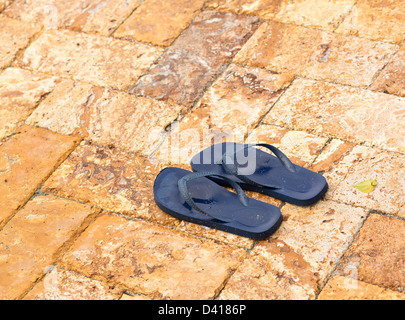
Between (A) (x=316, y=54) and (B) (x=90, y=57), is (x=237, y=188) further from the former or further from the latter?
(B) (x=90, y=57)

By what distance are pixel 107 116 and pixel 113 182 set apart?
507 mm

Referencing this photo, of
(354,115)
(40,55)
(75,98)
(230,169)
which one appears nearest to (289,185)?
(230,169)

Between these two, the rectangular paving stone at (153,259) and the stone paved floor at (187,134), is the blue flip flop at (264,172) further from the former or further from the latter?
the rectangular paving stone at (153,259)

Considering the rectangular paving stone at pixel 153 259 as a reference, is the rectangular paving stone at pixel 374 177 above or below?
below

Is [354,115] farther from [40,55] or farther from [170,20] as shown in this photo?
[40,55]

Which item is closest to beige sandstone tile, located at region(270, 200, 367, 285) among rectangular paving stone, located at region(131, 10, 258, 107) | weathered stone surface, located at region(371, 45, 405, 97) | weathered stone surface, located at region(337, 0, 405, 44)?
weathered stone surface, located at region(371, 45, 405, 97)

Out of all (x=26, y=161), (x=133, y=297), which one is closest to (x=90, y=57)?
(x=26, y=161)

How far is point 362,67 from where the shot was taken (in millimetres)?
3197

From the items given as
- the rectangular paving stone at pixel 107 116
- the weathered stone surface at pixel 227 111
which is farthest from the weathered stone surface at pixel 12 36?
the weathered stone surface at pixel 227 111

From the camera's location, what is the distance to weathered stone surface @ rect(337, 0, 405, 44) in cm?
339

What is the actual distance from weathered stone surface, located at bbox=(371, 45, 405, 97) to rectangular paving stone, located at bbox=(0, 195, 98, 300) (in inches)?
62.6

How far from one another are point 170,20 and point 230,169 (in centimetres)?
147

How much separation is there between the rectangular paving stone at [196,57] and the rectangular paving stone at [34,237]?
89 cm

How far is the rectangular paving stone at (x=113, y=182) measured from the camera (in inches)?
103
